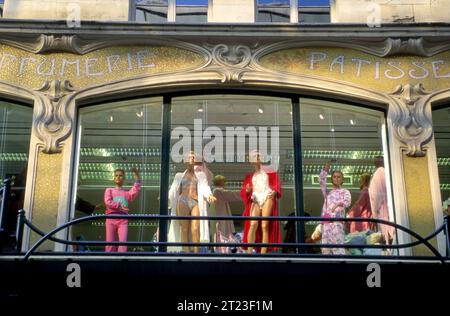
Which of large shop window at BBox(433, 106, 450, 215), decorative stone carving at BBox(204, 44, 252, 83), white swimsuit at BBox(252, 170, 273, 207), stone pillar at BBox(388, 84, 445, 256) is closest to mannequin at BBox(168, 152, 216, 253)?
white swimsuit at BBox(252, 170, 273, 207)

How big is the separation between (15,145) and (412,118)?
635cm

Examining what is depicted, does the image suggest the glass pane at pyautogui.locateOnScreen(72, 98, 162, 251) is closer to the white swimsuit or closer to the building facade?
the building facade

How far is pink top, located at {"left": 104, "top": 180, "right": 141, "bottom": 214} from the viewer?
11.0 meters

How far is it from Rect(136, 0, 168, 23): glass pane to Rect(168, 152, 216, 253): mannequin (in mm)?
2584

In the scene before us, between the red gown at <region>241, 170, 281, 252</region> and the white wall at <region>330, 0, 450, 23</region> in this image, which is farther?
the white wall at <region>330, 0, 450, 23</region>

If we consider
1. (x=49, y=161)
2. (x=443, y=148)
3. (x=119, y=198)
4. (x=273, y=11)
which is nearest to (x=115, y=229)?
(x=119, y=198)

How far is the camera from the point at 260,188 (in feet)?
36.4

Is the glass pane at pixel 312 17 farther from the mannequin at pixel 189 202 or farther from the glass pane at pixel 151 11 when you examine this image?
the mannequin at pixel 189 202

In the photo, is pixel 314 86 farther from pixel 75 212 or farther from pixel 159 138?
pixel 75 212

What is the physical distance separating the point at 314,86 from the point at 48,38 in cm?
441

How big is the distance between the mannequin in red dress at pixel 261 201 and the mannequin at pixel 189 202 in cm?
58

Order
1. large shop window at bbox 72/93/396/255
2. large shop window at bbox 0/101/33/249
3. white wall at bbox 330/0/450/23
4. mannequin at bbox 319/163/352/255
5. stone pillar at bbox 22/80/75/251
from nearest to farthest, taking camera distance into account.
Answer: mannequin at bbox 319/163/352/255 < stone pillar at bbox 22/80/75/251 < large shop window at bbox 72/93/396/255 < large shop window at bbox 0/101/33/249 < white wall at bbox 330/0/450/23

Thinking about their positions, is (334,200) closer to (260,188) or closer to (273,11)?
(260,188)

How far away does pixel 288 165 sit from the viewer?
11.4 m
